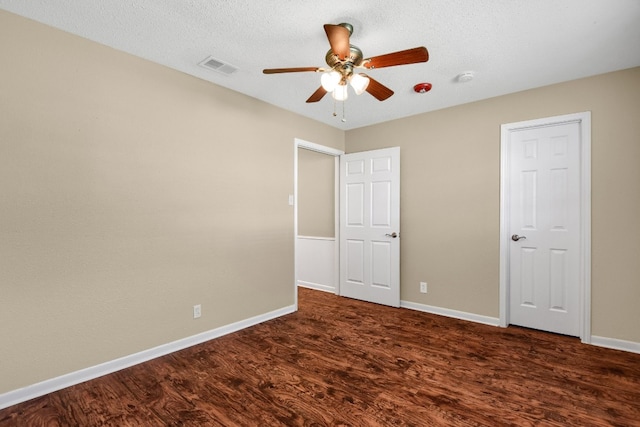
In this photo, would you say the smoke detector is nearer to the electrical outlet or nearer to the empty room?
the empty room

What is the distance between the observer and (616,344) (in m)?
2.85

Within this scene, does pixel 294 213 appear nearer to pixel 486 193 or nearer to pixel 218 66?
pixel 218 66

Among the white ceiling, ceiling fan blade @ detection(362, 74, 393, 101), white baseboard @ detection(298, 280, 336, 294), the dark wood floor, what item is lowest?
the dark wood floor

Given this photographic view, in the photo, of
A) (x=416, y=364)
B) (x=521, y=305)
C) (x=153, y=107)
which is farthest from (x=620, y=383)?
(x=153, y=107)

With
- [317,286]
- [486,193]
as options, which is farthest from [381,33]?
[317,286]

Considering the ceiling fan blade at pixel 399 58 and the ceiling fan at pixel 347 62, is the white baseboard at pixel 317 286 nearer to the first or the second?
the ceiling fan at pixel 347 62

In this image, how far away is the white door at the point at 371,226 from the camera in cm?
418

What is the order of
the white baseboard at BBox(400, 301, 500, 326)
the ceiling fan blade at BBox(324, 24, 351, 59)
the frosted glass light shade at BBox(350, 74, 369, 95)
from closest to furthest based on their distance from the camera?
the ceiling fan blade at BBox(324, 24, 351, 59)
the frosted glass light shade at BBox(350, 74, 369, 95)
the white baseboard at BBox(400, 301, 500, 326)

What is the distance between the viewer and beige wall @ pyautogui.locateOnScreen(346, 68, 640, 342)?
282 centimetres

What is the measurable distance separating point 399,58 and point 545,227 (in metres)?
2.49

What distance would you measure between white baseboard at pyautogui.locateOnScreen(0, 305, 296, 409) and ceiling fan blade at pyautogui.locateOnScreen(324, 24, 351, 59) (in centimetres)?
270

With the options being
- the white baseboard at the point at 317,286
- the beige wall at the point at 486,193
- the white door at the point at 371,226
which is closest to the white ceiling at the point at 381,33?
the beige wall at the point at 486,193

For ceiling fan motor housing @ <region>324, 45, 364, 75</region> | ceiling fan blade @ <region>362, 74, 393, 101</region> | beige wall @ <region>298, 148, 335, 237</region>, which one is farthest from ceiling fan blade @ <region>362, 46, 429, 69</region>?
beige wall @ <region>298, 148, 335, 237</region>

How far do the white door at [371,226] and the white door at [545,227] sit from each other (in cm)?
132
